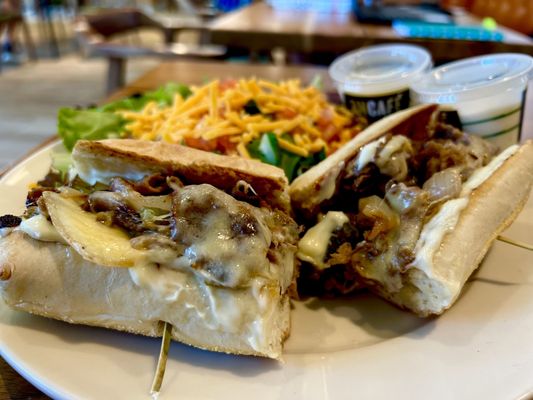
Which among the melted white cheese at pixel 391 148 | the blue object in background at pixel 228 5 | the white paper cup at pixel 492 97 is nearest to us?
the melted white cheese at pixel 391 148

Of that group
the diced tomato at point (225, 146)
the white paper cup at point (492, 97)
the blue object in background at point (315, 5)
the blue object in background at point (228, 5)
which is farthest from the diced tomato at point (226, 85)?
the blue object in background at point (228, 5)

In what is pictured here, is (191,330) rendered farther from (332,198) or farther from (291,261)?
(332,198)

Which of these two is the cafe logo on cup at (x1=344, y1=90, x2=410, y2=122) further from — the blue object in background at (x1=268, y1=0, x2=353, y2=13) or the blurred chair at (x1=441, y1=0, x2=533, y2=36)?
the blurred chair at (x1=441, y1=0, x2=533, y2=36)

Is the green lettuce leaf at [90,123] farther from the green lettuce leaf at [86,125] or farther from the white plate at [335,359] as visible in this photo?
the white plate at [335,359]

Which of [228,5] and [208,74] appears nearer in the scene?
[208,74]

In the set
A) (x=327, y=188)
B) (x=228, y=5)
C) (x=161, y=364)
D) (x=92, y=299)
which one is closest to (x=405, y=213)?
(x=327, y=188)

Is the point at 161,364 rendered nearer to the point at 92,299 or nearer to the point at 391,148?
the point at 92,299
